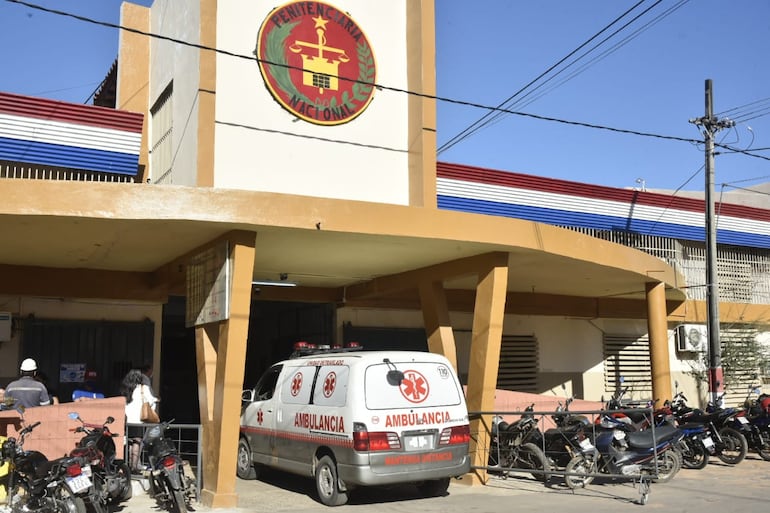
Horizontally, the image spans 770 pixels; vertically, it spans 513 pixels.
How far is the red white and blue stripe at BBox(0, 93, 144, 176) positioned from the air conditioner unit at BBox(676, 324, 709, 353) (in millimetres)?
13898

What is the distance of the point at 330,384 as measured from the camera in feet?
33.0

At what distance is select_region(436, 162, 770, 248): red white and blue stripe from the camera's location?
18.4 meters

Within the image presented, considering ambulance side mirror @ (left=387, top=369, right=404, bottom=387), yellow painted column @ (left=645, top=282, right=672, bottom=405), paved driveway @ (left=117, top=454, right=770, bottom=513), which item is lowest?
paved driveway @ (left=117, top=454, right=770, bottom=513)

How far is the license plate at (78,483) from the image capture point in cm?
800

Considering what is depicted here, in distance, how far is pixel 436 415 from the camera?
9797 mm

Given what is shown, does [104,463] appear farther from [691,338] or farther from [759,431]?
[691,338]

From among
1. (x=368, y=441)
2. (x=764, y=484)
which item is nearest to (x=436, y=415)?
(x=368, y=441)

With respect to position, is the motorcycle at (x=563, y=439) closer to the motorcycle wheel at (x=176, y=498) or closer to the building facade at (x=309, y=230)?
the building facade at (x=309, y=230)

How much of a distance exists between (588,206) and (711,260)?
4.28 meters

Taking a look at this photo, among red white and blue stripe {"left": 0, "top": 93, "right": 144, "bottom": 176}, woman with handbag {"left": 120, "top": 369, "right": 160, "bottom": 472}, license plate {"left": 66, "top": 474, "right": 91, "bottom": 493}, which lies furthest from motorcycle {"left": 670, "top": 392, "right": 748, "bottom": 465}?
red white and blue stripe {"left": 0, "top": 93, "right": 144, "bottom": 176}

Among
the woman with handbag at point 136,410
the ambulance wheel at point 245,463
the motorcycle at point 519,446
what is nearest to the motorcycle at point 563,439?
the motorcycle at point 519,446

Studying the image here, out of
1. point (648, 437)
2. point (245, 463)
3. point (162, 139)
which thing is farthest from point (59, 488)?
point (162, 139)

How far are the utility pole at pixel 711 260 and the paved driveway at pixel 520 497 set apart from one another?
14.6 feet

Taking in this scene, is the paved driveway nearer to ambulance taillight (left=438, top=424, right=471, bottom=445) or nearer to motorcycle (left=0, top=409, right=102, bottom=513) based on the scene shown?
ambulance taillight (left=438, top=424, right=471, bottom=445)
